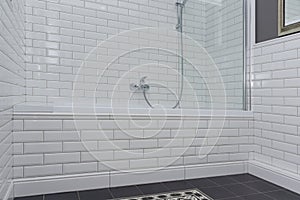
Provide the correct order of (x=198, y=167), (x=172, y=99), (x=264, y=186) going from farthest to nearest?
(x=172, y=99) < (x=198, y=167) < (x=264, y=186)

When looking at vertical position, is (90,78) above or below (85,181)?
above

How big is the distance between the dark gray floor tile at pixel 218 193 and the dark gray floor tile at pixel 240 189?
0.04 m

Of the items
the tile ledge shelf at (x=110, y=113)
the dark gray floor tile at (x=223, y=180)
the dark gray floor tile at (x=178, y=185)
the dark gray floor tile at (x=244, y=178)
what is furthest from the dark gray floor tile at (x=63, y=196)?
the dark gray floor tile at (x=244, y=178)

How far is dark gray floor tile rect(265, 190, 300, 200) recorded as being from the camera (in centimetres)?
155

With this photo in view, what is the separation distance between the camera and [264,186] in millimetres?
1762

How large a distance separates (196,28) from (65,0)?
144 centimetres

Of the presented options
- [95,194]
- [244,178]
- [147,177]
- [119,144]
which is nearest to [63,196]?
[95,194]

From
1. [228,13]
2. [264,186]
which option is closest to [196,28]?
[228,13]

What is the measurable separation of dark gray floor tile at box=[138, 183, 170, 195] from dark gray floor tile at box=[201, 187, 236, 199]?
0.91 feet

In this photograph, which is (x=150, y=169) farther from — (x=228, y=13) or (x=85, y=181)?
(x=228, y=13)

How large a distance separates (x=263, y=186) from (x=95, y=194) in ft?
3.96

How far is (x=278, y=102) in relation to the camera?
6.14 ft

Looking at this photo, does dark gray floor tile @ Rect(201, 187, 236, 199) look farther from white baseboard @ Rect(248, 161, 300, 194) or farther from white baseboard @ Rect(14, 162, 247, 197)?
white baseboard @ Rect(248, 161, 300, 194)

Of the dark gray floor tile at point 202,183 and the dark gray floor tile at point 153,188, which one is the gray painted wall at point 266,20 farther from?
the dark gray floor tile at point 153,188
